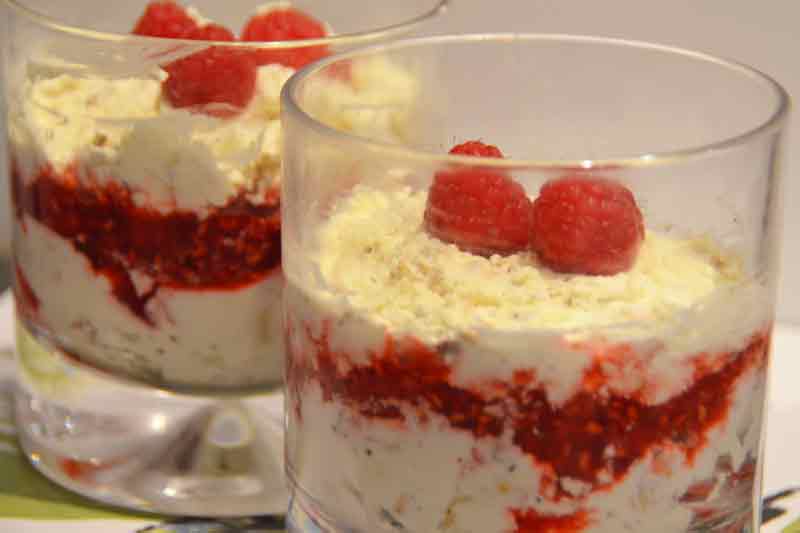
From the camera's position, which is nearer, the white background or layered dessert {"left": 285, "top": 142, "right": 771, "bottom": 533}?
layered dessert {"left": 285, "top": 142, "right": 771, "bottom": 533}

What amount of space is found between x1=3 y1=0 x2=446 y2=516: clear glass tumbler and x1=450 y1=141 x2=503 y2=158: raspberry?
0.11 m

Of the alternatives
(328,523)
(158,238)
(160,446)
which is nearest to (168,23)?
(158,238)

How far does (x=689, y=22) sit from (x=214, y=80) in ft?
2.16

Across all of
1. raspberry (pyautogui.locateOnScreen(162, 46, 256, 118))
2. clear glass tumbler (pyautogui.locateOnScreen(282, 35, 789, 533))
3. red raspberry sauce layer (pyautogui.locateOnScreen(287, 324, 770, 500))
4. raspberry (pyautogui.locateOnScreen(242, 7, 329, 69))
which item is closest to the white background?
raspberry (pyautogui.locateOnScreen(242, 7, 329, 69))

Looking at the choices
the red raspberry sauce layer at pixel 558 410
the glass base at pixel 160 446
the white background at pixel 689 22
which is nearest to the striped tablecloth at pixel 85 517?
the glass base at pixel 160 446

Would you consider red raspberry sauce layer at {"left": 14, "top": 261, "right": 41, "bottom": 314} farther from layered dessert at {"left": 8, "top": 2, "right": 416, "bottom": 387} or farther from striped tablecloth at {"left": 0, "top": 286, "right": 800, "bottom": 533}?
striped tablecloth at {"left": 0, "top": 286, "right": 800, "bottom": 533}

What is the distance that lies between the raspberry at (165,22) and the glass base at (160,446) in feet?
0.99

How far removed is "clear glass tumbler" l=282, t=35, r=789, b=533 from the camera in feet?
2.73

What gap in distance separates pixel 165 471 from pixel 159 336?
15 cm

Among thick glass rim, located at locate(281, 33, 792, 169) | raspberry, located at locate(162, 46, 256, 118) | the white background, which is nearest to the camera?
thick glass rim, located at locate(281, 33, 792, 169)

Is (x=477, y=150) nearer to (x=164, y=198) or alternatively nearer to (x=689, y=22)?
(x=164, y=198)

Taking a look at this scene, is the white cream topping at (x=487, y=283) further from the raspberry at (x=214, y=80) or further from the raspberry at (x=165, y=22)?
the raspberry at (x=165, y=22)

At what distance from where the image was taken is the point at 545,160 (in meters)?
0.87

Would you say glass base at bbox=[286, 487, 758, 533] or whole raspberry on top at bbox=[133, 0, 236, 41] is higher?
whole raspberry on top at bbox=[133, 0, 236, 41]
